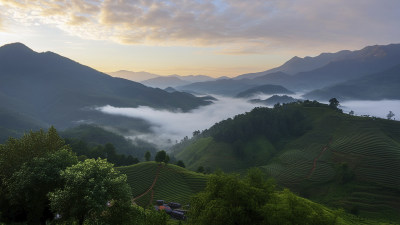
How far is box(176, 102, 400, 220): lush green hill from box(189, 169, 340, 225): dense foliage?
72743mm

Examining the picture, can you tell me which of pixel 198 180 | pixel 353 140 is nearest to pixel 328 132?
pixel 353 140

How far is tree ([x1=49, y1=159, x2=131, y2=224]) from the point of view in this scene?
91.9 feet

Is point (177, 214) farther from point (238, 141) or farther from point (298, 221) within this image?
point (238, 141)

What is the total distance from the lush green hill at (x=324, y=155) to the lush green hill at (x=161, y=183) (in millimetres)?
49059

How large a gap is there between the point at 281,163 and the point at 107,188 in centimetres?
12085

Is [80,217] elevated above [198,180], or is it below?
above

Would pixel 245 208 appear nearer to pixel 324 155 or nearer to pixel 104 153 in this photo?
pixel 104 153

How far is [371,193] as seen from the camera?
89.1 meters

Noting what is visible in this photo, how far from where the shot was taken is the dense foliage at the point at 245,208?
24575 mm

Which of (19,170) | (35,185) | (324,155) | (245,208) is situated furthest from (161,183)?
(324,155)

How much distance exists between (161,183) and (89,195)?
5915 centimetres

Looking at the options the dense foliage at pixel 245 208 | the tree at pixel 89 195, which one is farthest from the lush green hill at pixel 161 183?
the dense foliage at pixel 245 208

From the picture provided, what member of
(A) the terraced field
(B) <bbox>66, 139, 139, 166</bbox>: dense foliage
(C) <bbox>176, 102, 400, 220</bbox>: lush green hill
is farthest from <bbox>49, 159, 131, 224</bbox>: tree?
(B) <bbox>66, 139, 139, 166</bbox>: dense foliage

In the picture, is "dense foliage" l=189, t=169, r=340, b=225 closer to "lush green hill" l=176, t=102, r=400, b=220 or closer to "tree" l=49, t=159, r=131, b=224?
"tree" l=49, t=159, r=131, b=224
